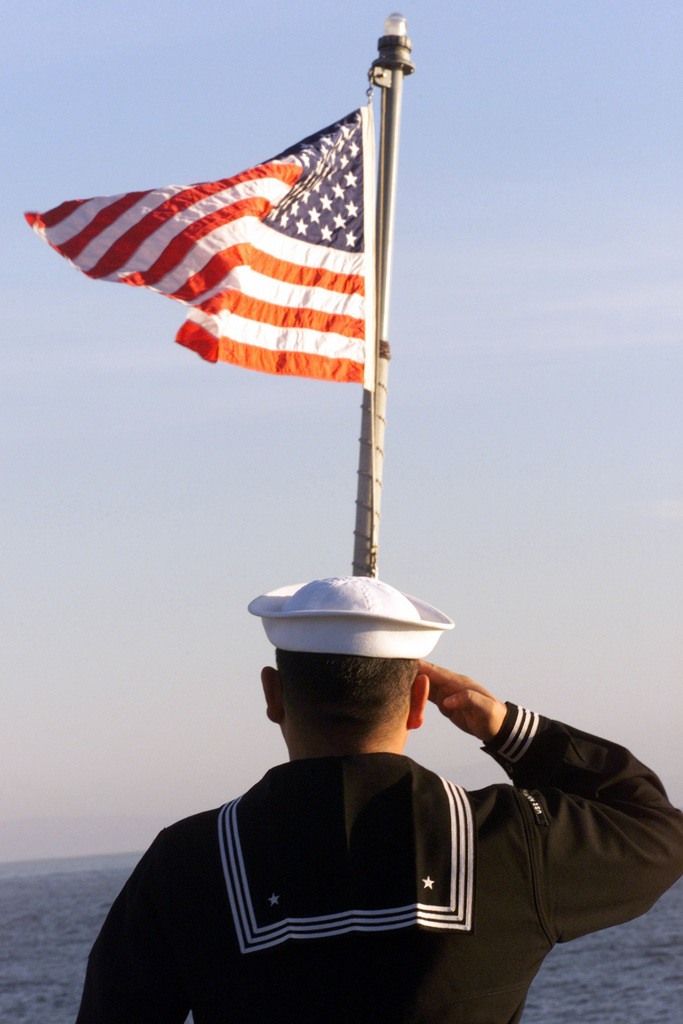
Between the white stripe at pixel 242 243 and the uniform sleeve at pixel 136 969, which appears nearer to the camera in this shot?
the uniform sleeve at pixel 136 969

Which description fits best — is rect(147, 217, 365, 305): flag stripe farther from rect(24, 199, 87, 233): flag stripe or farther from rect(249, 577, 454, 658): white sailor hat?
rect(249, 577, 454, 658): white sailor hat

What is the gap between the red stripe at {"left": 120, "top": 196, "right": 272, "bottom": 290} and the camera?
8.31m

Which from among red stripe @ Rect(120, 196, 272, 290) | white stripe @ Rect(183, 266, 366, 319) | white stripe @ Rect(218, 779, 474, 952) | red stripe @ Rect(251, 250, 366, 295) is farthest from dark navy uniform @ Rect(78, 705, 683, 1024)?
red stripe @ Rect(251, 250, 366, 295)

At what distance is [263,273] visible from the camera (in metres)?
8.55

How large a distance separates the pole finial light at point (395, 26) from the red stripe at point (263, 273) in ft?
5.54

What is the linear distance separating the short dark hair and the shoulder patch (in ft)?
1.06

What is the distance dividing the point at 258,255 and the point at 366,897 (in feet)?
21.9

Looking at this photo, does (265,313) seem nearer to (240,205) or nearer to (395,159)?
(240,205)

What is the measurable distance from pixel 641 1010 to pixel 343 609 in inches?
2788

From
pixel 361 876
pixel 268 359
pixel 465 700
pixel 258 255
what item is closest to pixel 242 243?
pixel 258 255

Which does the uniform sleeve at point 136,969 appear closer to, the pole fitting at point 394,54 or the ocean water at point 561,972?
the pole fitting at point 394,54

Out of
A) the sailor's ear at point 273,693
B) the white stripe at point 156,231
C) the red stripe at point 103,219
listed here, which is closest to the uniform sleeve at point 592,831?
the sailor's ear at point 273,693

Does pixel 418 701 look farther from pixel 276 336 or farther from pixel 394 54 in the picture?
pixel 394 54

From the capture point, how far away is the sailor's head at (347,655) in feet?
8.42
